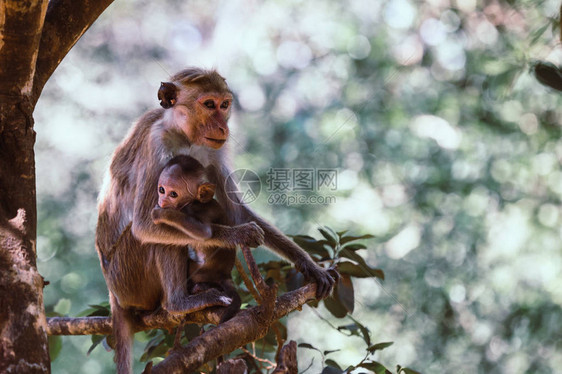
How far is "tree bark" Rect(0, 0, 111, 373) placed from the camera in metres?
1.44

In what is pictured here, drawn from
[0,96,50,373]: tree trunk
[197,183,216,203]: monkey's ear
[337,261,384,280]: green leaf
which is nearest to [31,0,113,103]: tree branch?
[0,96,50,373]: tree trunk

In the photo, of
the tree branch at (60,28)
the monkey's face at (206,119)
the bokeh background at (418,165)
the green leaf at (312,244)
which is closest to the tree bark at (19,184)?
the tree branch at (60,28)

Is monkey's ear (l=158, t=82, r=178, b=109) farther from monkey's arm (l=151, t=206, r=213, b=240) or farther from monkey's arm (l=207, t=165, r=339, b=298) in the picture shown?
monkey's arm (l=151, t=206, r=213, b=240)

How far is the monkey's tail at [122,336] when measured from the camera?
264 centimetres

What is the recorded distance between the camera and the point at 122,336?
2.68 m

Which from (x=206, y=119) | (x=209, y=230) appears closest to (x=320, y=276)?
(x=209, y=230)

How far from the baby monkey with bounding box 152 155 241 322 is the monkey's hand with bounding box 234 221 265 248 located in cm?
12

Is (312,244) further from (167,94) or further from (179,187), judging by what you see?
(167,94)

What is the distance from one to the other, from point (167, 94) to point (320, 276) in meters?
1.07

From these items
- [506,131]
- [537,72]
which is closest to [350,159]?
[506,131]

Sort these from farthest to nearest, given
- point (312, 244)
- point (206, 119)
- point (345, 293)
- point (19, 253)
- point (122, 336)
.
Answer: point (312, 244) < point (345, 293) < point (206, 119) < point (122, 336) < point (19, 253)

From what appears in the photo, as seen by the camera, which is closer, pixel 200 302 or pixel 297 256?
pixel 200 302

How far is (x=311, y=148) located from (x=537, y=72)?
2596 millimetres

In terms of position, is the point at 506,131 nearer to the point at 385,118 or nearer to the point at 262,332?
the point at 385,118
